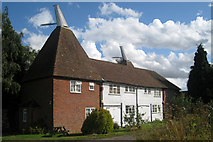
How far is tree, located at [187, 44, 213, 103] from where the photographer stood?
3091 cm

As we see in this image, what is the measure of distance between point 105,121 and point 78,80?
19.3 feet

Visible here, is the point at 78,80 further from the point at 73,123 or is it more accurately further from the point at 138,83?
the point at 138,83

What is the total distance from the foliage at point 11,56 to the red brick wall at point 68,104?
4.61 m

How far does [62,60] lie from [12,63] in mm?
4788

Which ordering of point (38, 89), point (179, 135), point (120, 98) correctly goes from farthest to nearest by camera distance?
point (120, 98), point (38, 89), point (179, 135)

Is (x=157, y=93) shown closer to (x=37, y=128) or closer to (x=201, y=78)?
(x=201, y=78)

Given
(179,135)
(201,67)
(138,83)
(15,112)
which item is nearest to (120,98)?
(138,83)

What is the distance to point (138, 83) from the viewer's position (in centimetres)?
2894

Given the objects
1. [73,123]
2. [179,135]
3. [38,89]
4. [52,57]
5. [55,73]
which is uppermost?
[52,57]

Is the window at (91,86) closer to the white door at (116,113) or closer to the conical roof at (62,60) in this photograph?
the conical roof at (62,60)

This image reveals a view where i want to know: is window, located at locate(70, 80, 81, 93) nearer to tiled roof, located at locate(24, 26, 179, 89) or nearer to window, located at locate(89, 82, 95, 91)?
tiled roof, located at locate(24, 26, 179, 89)

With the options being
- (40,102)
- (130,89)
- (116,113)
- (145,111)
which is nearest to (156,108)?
(145,111)

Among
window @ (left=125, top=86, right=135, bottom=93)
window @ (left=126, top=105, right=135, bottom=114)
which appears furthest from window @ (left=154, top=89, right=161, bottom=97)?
window @ (left=126, top=105, right=135, bottom=114)

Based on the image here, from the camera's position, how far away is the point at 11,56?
21.5 m
